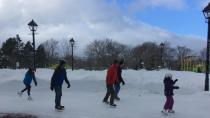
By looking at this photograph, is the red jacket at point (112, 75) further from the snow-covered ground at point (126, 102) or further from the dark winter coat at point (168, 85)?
the dark winter coat at point (168, 85)

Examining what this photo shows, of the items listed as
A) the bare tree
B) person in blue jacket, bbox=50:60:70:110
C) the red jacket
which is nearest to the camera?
person in blue jacket, bbox=50:60:70:110

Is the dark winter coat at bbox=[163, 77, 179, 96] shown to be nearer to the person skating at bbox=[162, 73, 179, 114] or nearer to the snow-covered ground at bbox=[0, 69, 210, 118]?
the person skating at bbox=[162, 73, 179, 114]

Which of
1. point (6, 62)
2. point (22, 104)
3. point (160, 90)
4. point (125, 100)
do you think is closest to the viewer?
point (22, 104)

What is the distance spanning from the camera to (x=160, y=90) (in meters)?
25.6

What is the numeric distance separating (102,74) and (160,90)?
23.8ft

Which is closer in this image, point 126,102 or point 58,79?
point 58,79

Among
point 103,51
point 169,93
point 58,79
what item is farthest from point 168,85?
point 103,51

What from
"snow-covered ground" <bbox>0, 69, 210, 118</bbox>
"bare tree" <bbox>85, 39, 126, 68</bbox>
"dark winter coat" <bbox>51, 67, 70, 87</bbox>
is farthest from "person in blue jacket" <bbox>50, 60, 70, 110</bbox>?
"bare tree" <bbox>85, 39, 126, 68</bbox>

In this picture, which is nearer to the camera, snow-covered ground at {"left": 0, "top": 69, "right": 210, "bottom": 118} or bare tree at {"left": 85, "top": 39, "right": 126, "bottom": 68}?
snow-covered ground at {"left": 0, "top": 69, "right": 210, "bottom": 118}

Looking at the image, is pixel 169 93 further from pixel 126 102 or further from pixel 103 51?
pixel 103 51

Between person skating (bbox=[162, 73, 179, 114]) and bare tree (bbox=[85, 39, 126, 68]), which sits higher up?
bare tree (bbox=[85, 39, 126, 68])

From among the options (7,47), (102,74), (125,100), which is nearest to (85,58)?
(7,47)

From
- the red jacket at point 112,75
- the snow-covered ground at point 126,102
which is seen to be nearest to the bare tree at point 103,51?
the snow-covered ground at point 126,102

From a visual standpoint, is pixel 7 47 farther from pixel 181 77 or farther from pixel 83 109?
pixel 83 109
